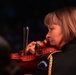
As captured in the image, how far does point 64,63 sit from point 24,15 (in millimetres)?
2931

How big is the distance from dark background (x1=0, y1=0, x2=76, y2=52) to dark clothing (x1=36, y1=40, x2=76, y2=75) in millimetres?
2540

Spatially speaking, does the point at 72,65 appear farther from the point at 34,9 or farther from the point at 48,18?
the point at 34,9

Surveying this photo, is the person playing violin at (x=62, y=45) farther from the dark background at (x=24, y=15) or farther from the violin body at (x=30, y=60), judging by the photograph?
the dark background at (x=24, y=15)

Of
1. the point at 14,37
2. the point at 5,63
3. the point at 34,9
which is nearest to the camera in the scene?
the point at 5,63

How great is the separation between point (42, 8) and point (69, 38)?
2.83 m

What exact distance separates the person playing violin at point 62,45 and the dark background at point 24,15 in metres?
2.46

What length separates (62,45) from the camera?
137 cm

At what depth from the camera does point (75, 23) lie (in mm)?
1338

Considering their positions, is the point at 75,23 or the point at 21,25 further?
the point at 21,25

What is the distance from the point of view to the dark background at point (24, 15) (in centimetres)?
392

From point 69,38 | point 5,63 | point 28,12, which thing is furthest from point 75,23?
point 28,12

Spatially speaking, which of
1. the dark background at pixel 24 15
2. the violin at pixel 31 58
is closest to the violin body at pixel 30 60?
the violin at pixel 31 58

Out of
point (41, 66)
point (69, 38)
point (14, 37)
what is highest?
point (69, 38)

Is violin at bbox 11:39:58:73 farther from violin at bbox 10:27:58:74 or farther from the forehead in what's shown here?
the forehead
